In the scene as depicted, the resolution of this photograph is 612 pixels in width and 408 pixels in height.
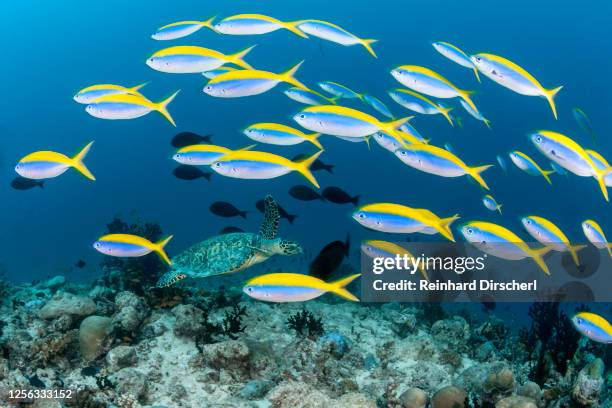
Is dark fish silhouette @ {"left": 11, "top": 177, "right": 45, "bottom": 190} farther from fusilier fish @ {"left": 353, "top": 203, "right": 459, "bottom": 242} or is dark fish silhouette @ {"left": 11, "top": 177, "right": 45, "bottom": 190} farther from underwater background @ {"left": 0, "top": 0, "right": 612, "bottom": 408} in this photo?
underwater background @ {"left": 0, "top": 0, "right": 612, "bottom": 408}

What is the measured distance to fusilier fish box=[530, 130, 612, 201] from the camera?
15.4 feet

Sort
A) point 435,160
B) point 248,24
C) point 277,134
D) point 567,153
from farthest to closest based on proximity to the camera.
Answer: point 248,24 → point 277,134 → point 435,160 → point 567,153

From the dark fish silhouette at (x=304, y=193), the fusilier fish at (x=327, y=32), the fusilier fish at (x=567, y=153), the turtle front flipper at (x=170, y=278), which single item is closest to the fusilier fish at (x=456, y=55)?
the fusilier fish at (x=327, y=32)

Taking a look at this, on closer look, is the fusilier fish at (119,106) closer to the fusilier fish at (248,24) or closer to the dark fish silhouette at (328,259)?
the fusilier fish at (248,24)

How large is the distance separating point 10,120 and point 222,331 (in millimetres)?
110300

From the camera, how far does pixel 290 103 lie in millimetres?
84500

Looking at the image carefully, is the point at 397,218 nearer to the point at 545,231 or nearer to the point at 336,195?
the point at 545,231

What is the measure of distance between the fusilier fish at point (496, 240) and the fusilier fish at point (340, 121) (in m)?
1.52

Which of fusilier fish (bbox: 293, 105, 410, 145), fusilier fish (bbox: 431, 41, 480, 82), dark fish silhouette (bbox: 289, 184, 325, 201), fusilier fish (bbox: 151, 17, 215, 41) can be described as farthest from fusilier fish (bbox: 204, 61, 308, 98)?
dark fish silhouette (bbox: 289, 184, 325, 201)

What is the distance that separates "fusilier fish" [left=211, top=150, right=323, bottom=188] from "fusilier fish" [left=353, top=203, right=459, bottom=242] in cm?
77

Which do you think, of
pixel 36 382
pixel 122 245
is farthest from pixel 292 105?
pixel 36 382

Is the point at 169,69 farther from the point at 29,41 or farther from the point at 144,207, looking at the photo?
the point at 29,41

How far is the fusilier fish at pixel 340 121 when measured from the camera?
523 centimetres

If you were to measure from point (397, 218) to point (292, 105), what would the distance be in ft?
266
